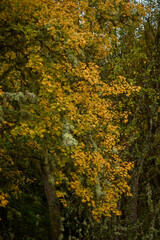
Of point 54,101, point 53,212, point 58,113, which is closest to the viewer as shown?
point 58,113

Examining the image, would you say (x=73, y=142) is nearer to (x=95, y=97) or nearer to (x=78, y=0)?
(x=95, y=97)

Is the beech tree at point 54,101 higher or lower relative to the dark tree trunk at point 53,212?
higher

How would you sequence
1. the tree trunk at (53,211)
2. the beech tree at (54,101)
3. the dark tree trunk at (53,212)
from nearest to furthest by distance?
the beech tree at (54,101) → the tree trunk at (53,211) → the dark tree trunk at (53,212)

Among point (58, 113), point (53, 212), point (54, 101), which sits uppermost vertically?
point (54, 101)

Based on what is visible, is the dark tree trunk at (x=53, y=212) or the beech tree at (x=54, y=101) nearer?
the beech tree at (x=54, y=101)

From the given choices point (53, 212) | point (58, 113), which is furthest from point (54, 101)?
point (53, 212)

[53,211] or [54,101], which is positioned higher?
[54,101]

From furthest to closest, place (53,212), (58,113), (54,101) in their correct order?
1. (53,212)
2. (54,101)
3. (58,113)

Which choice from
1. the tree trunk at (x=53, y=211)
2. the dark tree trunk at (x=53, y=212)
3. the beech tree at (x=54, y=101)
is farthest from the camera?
the dark tree trunk at (x=53, y=212)

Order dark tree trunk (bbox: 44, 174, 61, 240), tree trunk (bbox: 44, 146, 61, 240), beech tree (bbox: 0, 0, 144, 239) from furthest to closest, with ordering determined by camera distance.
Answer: dark tree trunk (bbox: 44, 174, 61, 240), tree trunk (bbox: 44, 146, 61, 240), beech tree (bbox: 0, 0, 144, 239)

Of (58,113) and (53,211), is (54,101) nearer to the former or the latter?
(58,113)

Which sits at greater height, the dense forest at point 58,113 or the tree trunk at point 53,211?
the dense forest at point 58,113

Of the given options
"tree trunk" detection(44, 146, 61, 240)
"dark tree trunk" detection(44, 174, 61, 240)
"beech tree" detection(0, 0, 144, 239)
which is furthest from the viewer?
"dark tree trunk" detection(44, 174, 61, 240)

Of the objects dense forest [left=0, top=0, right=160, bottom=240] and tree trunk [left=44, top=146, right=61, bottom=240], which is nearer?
dense forest [left=0, top=0, right=160, bottom=240]
